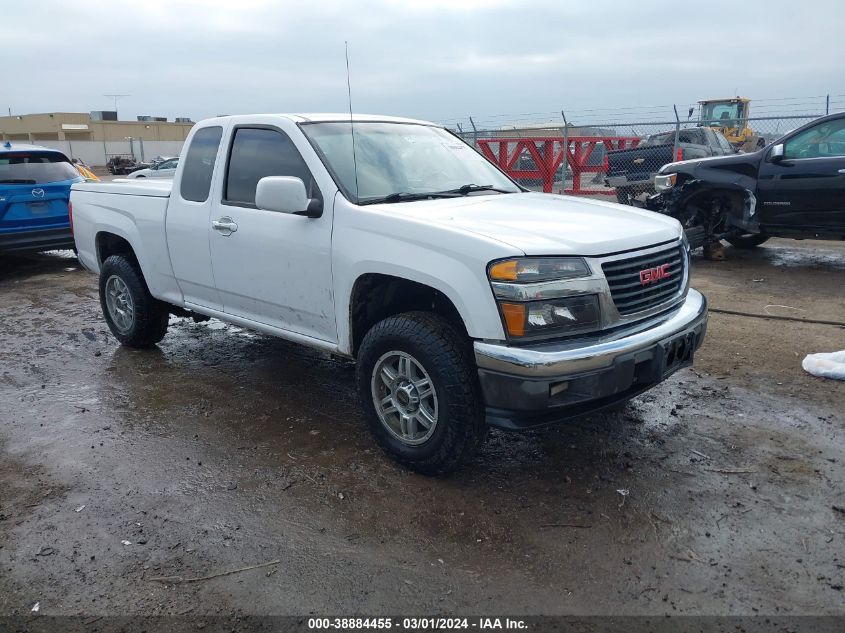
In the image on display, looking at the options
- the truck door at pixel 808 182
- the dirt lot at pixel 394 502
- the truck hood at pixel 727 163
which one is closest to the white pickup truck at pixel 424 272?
the dirt lot at pixel 394 502

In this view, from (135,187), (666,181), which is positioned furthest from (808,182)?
(135,187)

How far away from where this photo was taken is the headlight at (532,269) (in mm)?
2963

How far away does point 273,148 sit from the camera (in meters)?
4.21

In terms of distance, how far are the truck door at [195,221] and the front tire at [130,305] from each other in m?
0.72

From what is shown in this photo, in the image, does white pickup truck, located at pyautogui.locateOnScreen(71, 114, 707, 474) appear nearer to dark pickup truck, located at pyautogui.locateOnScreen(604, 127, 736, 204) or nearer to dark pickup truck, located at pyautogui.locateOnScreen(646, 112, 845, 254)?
dark pickup truck, located at pyautogui.locateOnScreen(646, 112, 845, 254)

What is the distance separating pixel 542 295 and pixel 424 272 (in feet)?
1.94

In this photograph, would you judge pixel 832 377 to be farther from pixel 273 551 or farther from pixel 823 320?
pixel 273 551

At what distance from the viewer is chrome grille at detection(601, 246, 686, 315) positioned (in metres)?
3.20

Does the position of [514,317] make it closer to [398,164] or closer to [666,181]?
[398,164]

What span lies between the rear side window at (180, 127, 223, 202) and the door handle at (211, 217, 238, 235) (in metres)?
0.32

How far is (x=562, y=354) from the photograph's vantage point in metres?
2.94

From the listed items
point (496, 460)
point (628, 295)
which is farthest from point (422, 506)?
point (628, 295)

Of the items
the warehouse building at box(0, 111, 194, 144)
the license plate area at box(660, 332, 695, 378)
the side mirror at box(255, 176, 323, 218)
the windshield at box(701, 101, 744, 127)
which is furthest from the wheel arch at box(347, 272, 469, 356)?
the warehouse building at box(0, 111, 194, 144)

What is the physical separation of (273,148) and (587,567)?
3022 mm
